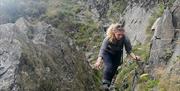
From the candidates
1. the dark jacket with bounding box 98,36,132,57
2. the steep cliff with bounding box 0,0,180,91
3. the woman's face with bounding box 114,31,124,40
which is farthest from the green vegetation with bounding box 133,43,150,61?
the woman's face with bounding box 114,31,124,40

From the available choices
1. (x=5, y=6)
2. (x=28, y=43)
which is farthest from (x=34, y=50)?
(x=5, y=6)

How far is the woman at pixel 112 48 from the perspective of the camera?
1059 centimetres

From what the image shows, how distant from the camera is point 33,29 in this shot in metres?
13.1

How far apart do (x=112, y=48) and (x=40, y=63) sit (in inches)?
80.5

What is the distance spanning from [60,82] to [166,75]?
2565 millimetres

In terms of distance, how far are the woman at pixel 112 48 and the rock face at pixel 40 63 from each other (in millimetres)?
762

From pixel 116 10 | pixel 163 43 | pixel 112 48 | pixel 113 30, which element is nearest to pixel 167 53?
pixel 163 43

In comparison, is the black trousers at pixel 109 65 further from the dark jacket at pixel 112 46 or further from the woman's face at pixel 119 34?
the woman's face at pixel 119 34

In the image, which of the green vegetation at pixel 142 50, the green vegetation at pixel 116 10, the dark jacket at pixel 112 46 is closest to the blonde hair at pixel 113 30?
the dark jacket at pixel 112 46

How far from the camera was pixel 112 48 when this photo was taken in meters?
10.8

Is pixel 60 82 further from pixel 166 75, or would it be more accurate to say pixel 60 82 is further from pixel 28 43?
pixel 166 75

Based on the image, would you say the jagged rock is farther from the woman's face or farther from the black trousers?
the woman's face

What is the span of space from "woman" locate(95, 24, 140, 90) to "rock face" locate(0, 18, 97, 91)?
0.76m

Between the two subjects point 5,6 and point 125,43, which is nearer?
point 125,43
